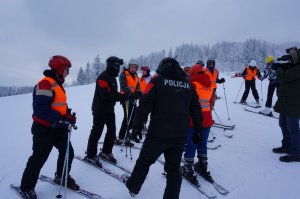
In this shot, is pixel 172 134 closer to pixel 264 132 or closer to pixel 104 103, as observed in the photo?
pixel 104 103

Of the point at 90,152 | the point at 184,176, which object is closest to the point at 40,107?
the point at 90,152

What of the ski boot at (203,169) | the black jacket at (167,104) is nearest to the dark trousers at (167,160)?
the black jacket at (167,104)

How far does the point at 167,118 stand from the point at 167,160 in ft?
2.36

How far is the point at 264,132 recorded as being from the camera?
802cm

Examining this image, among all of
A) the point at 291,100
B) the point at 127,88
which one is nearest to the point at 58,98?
the point at 127,88

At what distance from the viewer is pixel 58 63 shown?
3939mm

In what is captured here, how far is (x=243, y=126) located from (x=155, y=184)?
5380 millimetres

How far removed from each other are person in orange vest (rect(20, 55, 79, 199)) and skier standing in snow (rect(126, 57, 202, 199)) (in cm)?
135

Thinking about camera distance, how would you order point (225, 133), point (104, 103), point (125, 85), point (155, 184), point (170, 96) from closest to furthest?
1. point (170, 96)
2. point (155, 184)
3. point (104, 103)
4. point (125, 85)
5. point (225, 133)

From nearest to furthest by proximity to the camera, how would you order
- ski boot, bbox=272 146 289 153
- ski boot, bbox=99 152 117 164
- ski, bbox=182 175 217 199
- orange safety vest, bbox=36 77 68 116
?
orange safety vest, bbox=36 77 68 116, ski, bbox=182 175 217 199, ski boot, bbox=99 152 117 164, ski boot, bbox=272 146 289 153

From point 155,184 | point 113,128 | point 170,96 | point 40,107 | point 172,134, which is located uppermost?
point 170,96

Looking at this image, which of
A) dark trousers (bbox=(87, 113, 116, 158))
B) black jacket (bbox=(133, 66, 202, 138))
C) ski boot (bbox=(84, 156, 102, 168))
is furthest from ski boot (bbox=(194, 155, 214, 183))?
ski boot (bbox=(84, 156, 102, 168))

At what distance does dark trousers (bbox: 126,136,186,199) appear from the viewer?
11.5ft

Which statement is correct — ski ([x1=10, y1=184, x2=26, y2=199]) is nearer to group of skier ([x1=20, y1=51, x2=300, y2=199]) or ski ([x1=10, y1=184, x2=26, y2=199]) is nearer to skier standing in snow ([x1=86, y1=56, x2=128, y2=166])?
group of skier ([x1=20, y1=51, x2=300, y2=199])
